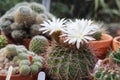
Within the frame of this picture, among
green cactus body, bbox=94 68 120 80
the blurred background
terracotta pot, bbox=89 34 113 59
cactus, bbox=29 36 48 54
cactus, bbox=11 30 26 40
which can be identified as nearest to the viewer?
green cactus body, bbox=94 68 120 80

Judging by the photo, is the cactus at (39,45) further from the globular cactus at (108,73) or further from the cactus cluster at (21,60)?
the globular cactus at (108,73)

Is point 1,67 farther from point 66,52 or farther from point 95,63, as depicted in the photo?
point 95,63

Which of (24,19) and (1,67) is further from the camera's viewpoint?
(24,19)

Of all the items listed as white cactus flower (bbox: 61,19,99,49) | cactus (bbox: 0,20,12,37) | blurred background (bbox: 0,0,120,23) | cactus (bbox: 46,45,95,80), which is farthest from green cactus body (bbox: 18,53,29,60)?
blurred background (bbox: 0,0,120,23)

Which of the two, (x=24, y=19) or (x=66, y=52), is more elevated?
(x=24, y=19)

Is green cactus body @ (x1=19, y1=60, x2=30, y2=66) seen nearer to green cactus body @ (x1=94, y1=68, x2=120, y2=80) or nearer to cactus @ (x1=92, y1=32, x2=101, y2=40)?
green cactus body @ (x1=94, y1=68, x2=120, y2=80)

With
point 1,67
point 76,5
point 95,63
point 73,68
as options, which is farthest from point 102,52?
point 76,5
